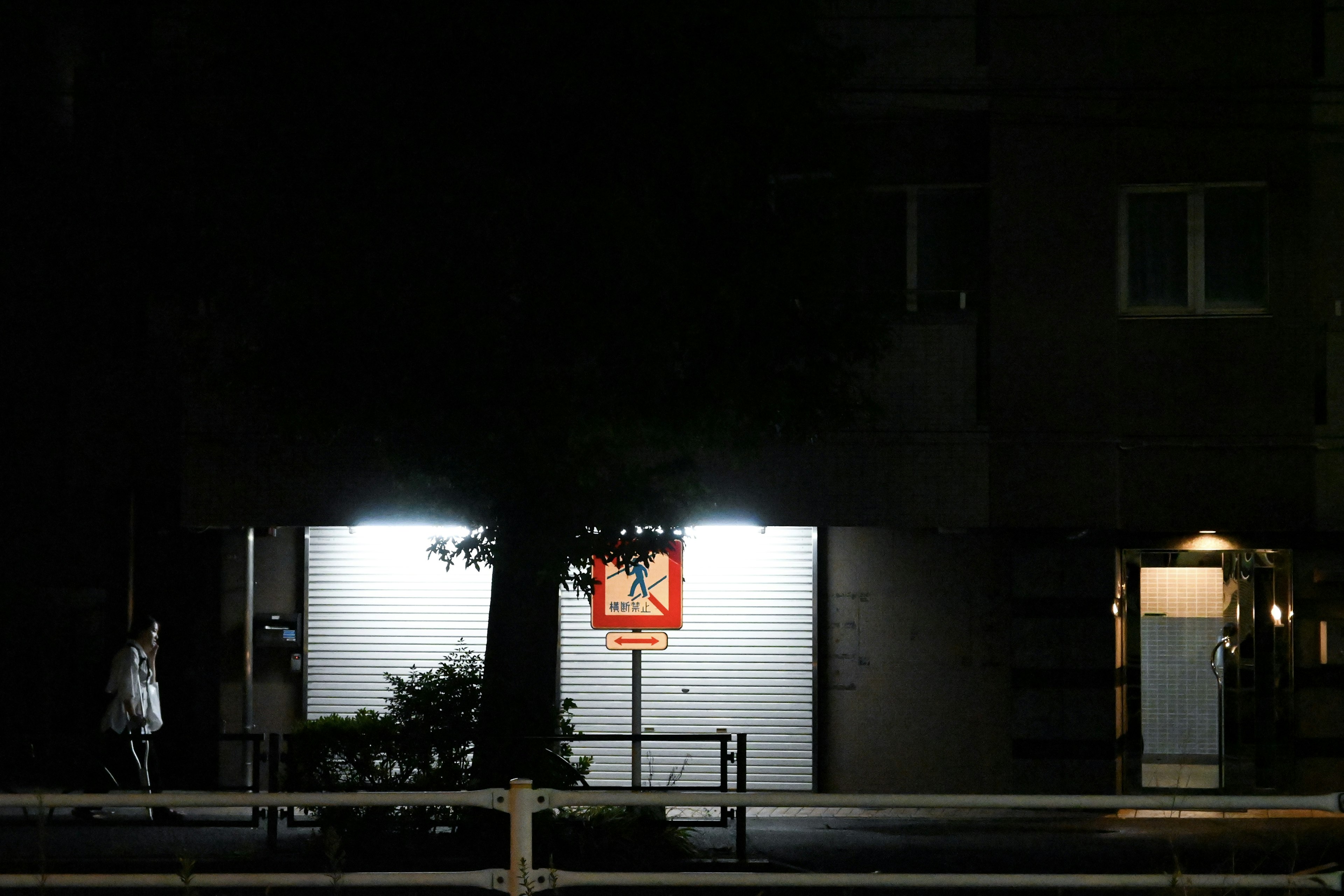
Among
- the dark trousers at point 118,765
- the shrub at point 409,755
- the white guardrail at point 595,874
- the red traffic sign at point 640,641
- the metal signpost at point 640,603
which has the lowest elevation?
the dark trousers at point 118,765

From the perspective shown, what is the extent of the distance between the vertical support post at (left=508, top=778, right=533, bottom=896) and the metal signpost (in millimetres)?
5948

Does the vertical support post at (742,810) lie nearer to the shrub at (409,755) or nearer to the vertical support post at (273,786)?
the shrub at (409,755)

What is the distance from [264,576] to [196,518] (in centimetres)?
129

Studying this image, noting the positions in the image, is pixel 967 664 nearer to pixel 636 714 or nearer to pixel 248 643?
pixel 636 714

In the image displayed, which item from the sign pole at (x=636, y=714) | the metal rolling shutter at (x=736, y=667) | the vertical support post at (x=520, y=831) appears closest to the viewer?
the vertical support post at (x=520, y=831)

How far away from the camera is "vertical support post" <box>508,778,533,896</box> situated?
5.68 m

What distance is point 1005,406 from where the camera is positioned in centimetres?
1337

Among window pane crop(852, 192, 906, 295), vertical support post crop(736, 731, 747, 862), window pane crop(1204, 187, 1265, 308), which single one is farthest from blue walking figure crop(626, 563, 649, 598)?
window pane crop(1204, 187, 1265, 308)

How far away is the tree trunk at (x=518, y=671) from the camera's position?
10227 millimetres

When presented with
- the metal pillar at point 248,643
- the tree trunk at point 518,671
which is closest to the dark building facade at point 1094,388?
the metal pillar at point 248,643

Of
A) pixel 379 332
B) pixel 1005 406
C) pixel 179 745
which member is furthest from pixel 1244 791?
pixel 179 745

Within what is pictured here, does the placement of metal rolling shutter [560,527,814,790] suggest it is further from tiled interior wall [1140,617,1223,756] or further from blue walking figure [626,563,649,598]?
tiled interior wall [1140,617,1223,756]

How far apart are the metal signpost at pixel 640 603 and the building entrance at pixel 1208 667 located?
5136mm

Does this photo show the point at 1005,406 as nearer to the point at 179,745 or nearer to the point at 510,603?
the point at 510,603
